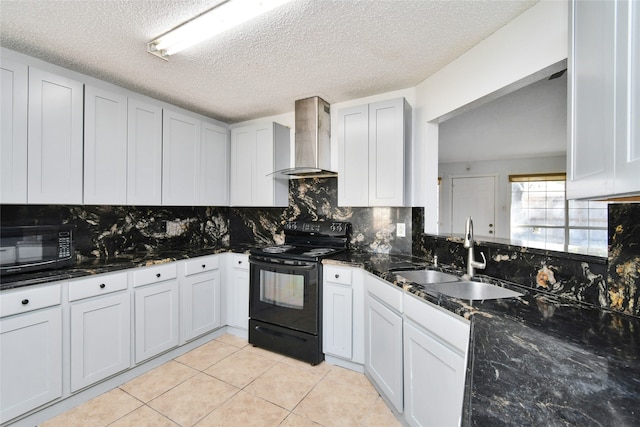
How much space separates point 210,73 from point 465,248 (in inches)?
93.6

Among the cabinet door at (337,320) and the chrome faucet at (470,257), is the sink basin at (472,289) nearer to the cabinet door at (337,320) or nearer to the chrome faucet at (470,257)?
the chrome faucet at (470,257)

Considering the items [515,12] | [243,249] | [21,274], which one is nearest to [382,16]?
[515,12]

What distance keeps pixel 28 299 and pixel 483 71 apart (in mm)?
3155

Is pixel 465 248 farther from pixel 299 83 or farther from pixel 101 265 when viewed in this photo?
pixel 101 265

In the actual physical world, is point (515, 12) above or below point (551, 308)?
above

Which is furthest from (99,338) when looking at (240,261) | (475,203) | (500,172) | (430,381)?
(500,172)

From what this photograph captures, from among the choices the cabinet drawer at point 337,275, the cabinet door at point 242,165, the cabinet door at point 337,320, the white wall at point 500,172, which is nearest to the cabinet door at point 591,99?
the cabinet drawer at point 337,275

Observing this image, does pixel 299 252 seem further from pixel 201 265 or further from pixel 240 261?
pixel 201 265

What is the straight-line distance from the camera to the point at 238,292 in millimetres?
2902

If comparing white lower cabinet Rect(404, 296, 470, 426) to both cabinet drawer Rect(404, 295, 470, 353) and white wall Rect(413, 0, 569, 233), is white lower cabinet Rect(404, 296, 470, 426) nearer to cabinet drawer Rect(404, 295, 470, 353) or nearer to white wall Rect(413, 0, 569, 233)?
cabinet drawer Rect(404, 295, 470, 353)

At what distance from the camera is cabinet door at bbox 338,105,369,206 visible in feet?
8.32

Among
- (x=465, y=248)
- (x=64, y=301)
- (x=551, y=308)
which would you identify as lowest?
(x=64, y=301)

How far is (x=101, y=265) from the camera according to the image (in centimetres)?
211

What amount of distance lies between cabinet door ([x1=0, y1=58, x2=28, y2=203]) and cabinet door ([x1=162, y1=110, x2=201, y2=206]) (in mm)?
947
